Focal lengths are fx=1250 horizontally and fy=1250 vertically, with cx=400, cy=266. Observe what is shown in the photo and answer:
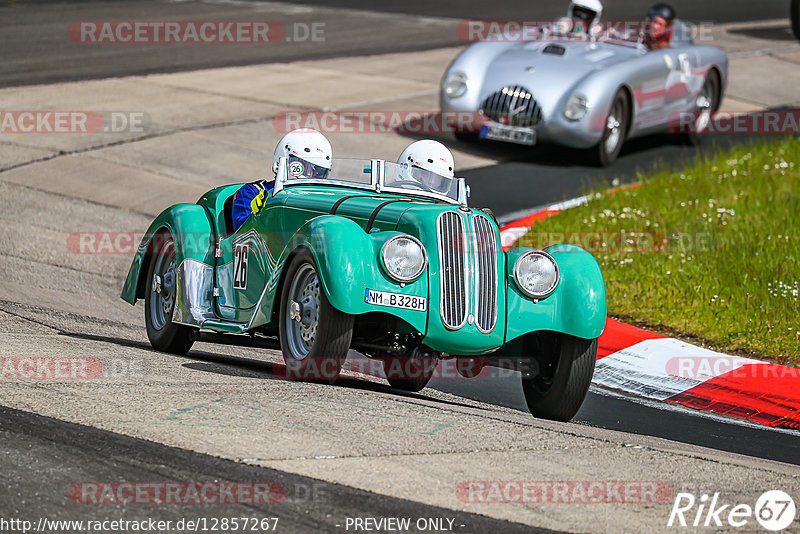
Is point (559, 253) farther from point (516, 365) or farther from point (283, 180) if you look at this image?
point (283, 180)

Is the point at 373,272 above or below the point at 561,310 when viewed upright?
above

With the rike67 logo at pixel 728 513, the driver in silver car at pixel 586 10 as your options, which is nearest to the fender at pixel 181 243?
the rike67 logo at pixel 728 513

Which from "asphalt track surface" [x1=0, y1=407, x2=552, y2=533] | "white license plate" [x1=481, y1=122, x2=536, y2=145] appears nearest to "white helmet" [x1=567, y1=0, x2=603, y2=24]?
"white license plate" [x1=481, y1=122, x2=536, y2=145]

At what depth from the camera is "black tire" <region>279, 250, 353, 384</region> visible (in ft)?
20.9

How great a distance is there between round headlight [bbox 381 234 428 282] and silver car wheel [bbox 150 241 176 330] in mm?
2306

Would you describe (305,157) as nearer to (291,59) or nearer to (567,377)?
(567,377)

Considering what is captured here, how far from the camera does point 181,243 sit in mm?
8102

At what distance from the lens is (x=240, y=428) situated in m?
5.42

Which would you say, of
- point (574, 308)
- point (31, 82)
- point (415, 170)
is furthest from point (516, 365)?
point (31, 82)

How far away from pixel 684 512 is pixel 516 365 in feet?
7.13

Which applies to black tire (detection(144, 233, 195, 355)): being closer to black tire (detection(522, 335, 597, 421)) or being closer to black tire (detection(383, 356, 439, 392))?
black tire (detection(383, 356, 439, 392))

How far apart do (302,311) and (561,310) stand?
1.40 m

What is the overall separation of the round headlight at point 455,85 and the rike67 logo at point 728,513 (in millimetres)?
10038

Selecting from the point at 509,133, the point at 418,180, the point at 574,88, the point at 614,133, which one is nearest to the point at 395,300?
the point at 418,180
